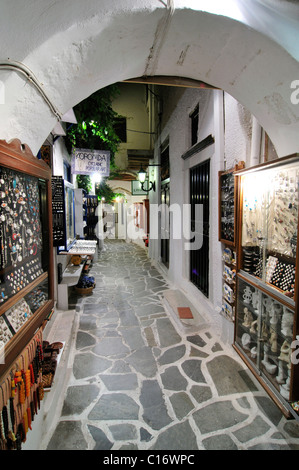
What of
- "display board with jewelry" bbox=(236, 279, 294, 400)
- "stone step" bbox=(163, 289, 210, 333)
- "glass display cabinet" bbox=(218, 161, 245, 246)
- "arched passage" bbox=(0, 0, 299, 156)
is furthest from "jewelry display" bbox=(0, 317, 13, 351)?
"stone step" bbox=(163, 289, 210, 333)

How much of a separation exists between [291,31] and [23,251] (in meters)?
3.31

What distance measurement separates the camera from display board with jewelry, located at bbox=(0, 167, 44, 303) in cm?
193

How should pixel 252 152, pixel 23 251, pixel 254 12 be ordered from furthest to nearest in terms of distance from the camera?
pixel 252 152 < pixel 23 251 < pixel 254 12

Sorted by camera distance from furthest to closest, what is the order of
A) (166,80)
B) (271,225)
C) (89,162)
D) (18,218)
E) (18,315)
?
(89,162) → (271,225) → (166,80) → (18,218) → (18,315)

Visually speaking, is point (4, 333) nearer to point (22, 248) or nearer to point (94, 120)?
point (22, 248)

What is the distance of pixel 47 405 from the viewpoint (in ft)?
9.89

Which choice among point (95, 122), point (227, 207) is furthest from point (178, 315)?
point (95, 122)

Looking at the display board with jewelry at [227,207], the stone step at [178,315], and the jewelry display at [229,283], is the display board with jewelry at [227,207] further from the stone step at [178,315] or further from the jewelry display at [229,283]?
the stone step at [178,315]

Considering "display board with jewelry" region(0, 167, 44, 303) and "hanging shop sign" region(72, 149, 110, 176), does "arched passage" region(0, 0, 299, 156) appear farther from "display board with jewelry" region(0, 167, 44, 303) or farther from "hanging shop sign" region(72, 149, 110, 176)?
"hanging shop sign" region(72, 149, 110, 176)

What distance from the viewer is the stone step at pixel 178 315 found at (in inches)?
214

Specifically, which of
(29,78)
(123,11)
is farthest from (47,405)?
(123,11)

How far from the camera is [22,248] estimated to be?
7.46ft

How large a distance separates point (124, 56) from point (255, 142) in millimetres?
2354
